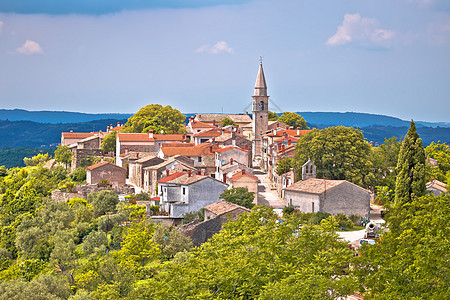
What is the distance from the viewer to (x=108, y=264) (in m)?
41.6

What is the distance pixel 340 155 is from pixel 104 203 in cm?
2378

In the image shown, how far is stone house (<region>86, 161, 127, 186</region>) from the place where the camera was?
69.2 m

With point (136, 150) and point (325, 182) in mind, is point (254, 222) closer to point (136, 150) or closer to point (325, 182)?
point (325, 182)

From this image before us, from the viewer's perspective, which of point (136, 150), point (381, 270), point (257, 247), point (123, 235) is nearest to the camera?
point (381, 270)

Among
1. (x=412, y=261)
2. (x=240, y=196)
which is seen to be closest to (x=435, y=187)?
(x=240, y=196)

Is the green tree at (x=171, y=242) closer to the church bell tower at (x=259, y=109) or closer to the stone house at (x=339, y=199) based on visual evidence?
the stone house at (x=339, y=199)

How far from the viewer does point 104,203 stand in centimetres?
5881

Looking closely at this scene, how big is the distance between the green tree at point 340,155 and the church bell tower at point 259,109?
107ft

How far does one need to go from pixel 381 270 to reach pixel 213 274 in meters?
7.79

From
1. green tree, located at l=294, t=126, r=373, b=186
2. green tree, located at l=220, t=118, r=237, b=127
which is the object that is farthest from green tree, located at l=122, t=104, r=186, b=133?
green tree, located at l=294, t=126, r=373, b=186

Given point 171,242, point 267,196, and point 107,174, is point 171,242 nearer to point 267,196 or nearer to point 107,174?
point 267,196

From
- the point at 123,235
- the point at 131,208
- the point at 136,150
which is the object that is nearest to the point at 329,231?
the point at 123,235

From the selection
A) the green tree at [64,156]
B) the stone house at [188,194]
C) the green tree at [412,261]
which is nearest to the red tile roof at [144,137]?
the green tree at [64,156]

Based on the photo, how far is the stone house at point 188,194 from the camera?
53562mm
